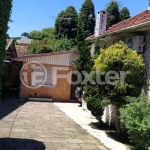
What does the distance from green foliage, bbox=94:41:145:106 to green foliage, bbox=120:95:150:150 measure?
4.13 ft

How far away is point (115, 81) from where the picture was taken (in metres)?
9.80

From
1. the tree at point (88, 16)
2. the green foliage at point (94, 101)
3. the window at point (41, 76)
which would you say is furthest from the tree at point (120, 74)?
the tree at point (88, 16)

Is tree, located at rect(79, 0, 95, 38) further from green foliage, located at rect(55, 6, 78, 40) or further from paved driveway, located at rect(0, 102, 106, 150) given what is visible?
paved driveway, located at rect(0, 102, 106, 150)

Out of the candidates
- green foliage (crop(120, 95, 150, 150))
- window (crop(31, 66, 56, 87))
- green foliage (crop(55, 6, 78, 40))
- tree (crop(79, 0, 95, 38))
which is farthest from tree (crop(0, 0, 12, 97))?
green foliage (crop(55, 6, 78, 40))

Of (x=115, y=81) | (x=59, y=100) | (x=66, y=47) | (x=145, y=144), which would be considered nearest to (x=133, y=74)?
(x=115, y=81)

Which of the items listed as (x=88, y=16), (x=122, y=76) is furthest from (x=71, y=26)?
(x=122, y=76)

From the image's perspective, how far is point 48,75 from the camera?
2123 cm

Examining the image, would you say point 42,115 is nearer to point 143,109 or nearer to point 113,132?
point 113,132

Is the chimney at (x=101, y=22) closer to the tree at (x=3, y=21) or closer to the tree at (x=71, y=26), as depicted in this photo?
the tree at (x=3, y=21)

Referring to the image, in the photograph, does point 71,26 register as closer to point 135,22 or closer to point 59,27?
point 59,27

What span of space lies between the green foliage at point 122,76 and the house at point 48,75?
11.3 m

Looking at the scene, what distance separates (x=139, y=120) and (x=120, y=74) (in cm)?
252

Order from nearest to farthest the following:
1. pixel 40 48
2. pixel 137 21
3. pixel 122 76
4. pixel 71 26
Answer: pixel 122 76 → pixel 137 21 → pixel 40 48 → pixel 71 26

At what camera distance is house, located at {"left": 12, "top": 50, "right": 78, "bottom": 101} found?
20.9 metres
